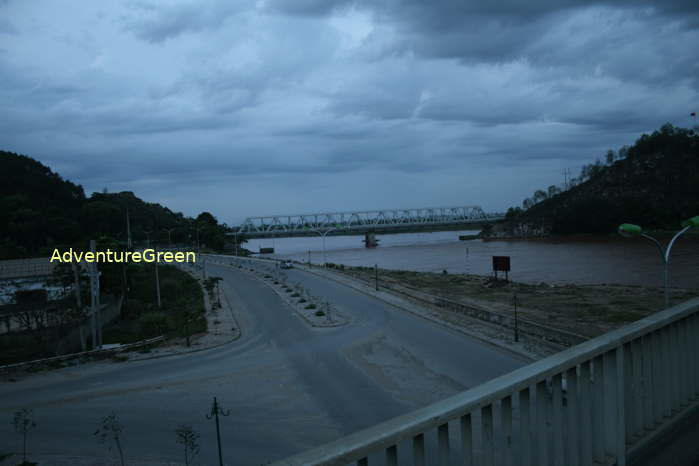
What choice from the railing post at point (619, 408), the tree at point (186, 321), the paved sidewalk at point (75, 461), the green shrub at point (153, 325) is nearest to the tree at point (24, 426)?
the paved sidewalk at point (75, 461)

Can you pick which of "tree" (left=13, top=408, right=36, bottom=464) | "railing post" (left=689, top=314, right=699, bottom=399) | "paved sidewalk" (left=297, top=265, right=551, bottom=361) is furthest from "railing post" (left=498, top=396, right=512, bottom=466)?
"paved sidewalk" (left=297, top=265, right=551, bottom=361)

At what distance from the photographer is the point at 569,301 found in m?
23.6

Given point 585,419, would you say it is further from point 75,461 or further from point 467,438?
point 75,461

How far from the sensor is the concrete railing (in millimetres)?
1738

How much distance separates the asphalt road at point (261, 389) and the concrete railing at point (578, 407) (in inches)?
232

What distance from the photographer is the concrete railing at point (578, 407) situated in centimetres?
174

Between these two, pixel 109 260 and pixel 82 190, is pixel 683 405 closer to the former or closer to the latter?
pixel 109 260

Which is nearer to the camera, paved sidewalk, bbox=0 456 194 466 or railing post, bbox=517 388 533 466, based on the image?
railing post, bbox=517 388 533 466

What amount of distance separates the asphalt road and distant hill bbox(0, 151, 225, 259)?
20.4 meters

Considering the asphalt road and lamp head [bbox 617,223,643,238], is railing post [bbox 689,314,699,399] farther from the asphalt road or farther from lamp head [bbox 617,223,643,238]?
the asphalt road

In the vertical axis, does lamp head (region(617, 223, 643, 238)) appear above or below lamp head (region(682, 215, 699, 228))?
below

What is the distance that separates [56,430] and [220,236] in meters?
74.6

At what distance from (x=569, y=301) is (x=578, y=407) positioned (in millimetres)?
23262

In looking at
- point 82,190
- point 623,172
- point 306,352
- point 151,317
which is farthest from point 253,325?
point 623,172
